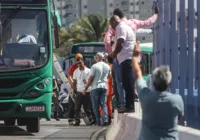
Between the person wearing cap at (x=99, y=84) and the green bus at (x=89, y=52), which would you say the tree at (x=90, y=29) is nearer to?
the green bus at (x=89, y=52)

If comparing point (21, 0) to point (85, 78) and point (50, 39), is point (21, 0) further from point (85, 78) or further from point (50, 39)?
point (85, 78)

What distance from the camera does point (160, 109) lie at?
704 cm

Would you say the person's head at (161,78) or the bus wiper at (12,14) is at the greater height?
the bus wiper at (12,14)

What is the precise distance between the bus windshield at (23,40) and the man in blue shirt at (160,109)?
8.60 meters

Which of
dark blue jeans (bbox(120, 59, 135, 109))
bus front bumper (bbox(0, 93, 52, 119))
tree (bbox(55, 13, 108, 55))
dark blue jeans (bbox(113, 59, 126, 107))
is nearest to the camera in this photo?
dark blue jeans (bbox(120, 59, 135, 109))

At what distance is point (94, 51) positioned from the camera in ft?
97.2

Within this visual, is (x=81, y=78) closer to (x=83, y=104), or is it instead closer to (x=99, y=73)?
(x=83, y=104)

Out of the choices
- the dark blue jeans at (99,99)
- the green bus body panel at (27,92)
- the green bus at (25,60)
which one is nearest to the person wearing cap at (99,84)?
the dark blue jeans at (99,99)

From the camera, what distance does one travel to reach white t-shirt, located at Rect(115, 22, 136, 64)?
12617 millimetres

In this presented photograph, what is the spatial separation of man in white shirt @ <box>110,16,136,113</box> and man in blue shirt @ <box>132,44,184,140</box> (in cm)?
541

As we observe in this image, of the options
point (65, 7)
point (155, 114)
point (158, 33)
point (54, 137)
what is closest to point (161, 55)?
point (158, 33)

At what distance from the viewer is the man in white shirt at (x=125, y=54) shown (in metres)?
12.6

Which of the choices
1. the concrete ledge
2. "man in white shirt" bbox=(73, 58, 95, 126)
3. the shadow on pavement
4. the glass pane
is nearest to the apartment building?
the glass pane

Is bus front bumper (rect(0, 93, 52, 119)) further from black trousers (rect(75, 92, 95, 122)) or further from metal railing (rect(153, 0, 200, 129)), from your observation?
metal railing (rect(153, 0, 200, 129))
